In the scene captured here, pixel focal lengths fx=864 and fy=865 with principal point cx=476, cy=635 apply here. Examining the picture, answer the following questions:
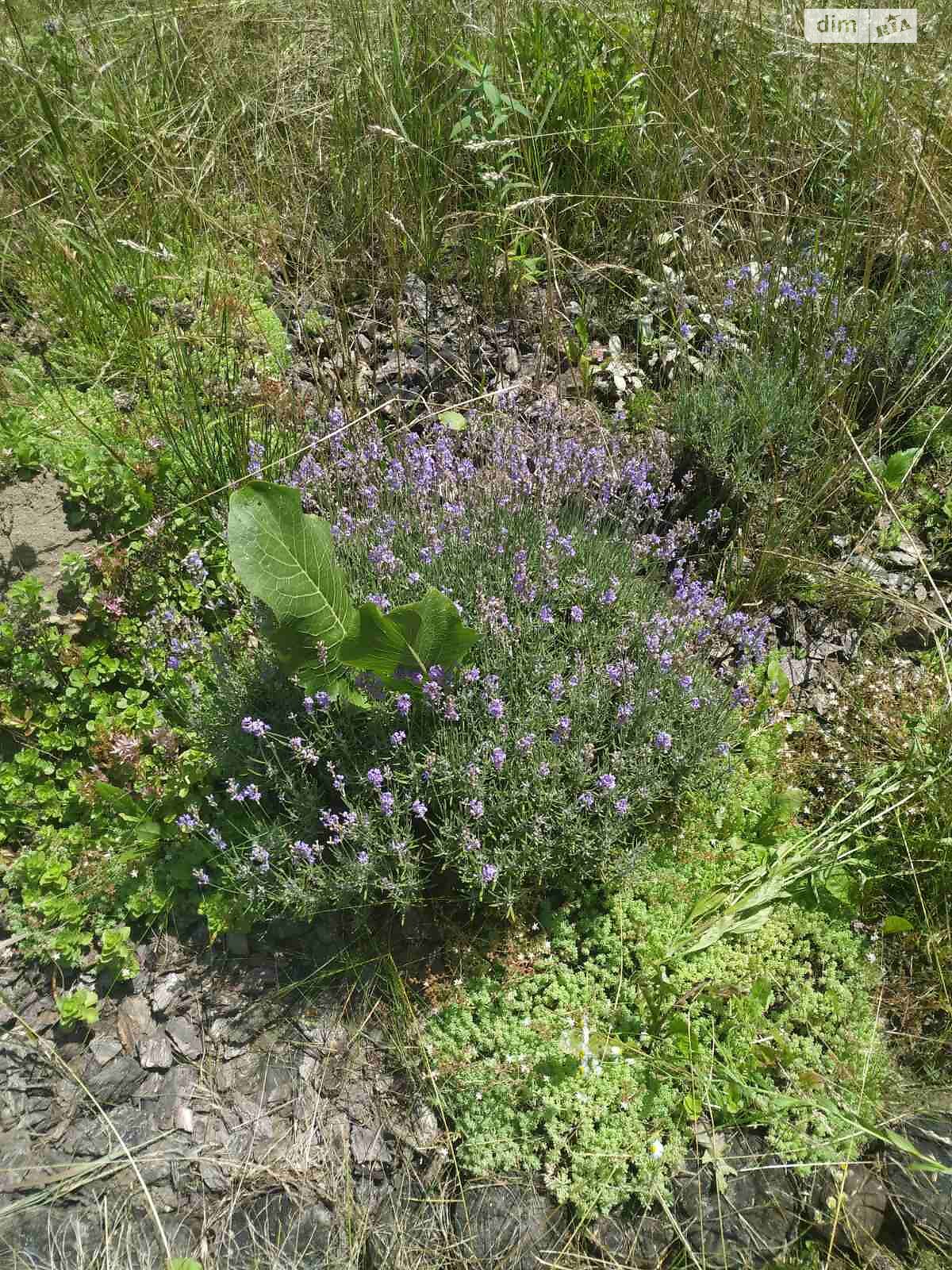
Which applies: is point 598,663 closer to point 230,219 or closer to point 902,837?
point 902,837

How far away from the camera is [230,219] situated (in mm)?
4234

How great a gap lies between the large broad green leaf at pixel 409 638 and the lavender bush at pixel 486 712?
6 cm

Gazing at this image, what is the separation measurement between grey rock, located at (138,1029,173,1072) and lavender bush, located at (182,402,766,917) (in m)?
0.44

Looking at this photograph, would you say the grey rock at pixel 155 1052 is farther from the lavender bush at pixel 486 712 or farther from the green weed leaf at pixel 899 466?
the green weed leaf at pixel 899 466

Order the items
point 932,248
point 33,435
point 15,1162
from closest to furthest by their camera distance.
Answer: point 15,1162 < point 33,435 < point 932,248

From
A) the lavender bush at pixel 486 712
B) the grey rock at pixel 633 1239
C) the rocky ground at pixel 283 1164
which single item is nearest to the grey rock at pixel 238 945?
the rocky ground at pixel 283 1164

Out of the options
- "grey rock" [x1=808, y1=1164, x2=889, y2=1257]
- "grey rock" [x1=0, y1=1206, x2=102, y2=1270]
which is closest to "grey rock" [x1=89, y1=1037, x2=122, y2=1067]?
"grey rock" [x1=0, y1=1206, x2=102, y2=1270]

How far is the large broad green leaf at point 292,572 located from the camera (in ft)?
7.43

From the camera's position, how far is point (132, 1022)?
8.43ft

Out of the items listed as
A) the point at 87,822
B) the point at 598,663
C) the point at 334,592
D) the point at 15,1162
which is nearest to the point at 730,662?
the point at 598,663

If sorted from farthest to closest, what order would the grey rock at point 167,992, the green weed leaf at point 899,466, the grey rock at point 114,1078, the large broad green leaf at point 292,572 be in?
the green weed leaf at point 899,466
the grey rock at point 167,992
the grey rock at point 114,1078
the large broad green leaf at point 292,572

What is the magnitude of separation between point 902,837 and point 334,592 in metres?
1.92

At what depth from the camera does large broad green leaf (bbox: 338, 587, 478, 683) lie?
2244 mm

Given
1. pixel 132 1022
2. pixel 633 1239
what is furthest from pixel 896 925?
pixel 132 1022
